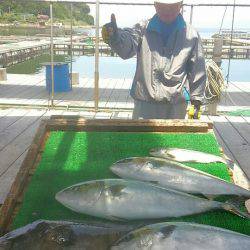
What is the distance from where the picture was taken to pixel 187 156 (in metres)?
3.31

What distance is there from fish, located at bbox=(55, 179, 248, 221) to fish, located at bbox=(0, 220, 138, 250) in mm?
202

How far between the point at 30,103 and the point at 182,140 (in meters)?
6.95

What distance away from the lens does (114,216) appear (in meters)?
2.37

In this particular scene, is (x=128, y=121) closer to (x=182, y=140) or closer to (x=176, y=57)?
(x=182, y=140)

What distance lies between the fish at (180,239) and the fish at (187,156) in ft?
3.97

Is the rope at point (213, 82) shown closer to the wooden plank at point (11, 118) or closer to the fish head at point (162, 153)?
the wooden plank at point (11, 118)

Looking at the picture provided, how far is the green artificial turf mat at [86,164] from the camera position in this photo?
2.46 metres

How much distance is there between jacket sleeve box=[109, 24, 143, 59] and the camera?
173 inches

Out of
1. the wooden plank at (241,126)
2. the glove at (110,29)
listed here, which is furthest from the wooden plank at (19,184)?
the wooden plank at (241,126)

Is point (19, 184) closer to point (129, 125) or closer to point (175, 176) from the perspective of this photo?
point (175, 176)

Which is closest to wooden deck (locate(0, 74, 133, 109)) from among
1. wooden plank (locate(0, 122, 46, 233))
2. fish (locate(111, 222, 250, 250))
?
wooden plank (locate(0, 122, 46, 233))

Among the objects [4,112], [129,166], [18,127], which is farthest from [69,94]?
[129,166]

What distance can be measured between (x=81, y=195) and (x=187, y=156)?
1.18 metres

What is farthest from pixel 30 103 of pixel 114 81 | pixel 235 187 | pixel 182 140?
pixel 235 187
